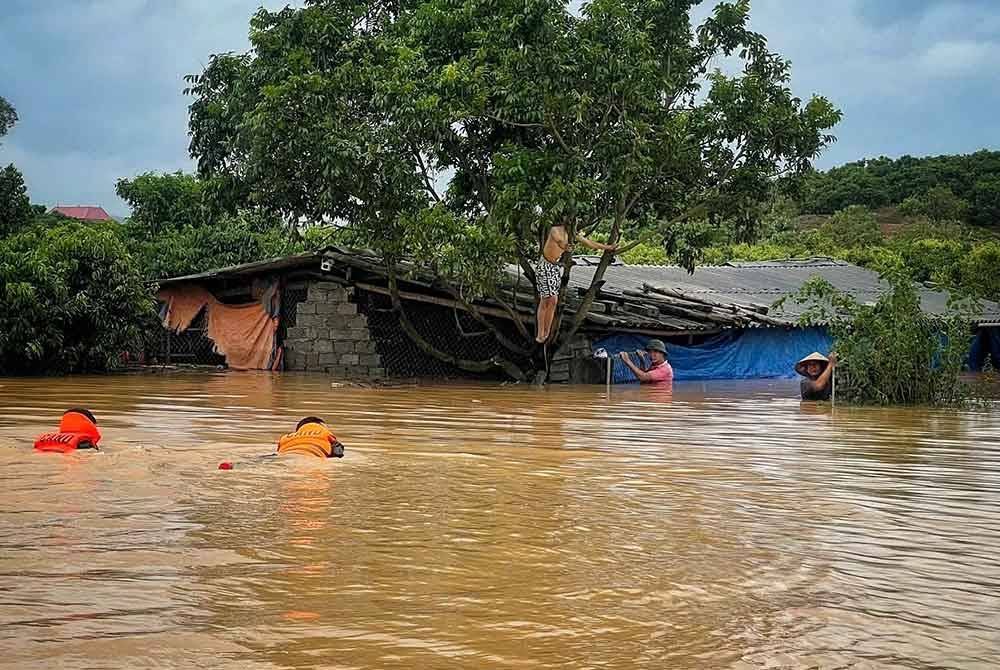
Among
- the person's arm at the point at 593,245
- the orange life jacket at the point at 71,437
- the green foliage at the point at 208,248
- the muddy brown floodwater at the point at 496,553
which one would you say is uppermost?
the green foliage at the point at 208,248

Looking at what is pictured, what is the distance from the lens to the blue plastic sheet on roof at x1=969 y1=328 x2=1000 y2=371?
25594mm

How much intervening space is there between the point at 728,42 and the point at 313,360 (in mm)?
8538

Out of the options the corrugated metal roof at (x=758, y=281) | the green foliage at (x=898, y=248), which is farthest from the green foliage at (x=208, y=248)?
the green foliage at (x=898, y=248)

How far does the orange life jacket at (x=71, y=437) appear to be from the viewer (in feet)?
22.2

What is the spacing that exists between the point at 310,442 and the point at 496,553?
103 inches

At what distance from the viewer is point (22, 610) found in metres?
3.32

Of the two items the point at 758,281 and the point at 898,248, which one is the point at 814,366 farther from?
the point at 898,248

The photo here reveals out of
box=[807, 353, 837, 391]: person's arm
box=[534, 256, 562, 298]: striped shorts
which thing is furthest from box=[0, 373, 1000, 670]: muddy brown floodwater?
box=[534, 256, 562, 298]: striped shorts

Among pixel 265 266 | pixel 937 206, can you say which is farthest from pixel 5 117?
pixel 937 206

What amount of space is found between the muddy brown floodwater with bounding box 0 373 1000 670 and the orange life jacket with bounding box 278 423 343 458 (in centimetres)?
10

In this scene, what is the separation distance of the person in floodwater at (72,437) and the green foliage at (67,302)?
10.4 meters

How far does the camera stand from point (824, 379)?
45.0 feet

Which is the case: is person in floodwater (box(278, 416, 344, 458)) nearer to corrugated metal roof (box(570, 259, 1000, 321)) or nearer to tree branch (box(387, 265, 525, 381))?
tree branch (box(387, 265, 525, 381))

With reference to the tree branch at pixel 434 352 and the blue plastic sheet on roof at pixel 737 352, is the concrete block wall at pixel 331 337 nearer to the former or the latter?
the tree branch at pixel 434 352
